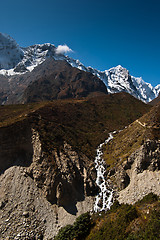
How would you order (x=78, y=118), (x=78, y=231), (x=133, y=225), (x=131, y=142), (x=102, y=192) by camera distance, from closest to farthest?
1. (x=133, y=225)
2. (x=78, y=231)
3. (x=102, y=192)
4. (x=131, y=142)
5. (x=78, y=118)

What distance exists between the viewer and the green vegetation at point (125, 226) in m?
17.7

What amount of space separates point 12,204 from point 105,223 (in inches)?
823

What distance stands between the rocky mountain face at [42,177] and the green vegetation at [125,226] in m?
7.99

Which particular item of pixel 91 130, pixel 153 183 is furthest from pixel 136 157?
pixel 91 130

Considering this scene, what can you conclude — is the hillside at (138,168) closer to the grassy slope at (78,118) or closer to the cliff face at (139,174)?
the cliff face at (139,174)

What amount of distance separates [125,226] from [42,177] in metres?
23.1

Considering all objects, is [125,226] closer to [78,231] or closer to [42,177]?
[78,231]

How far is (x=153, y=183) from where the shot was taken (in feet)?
110

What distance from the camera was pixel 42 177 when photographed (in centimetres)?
3794

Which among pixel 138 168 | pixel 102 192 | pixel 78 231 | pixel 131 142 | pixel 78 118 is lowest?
pixel 78 231

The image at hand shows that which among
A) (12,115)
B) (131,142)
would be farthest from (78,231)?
(12,115)

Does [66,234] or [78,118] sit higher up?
[78,118]

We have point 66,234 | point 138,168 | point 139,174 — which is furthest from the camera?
point 138,168

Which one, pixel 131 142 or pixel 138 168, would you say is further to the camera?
pixel 131 142
